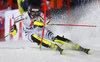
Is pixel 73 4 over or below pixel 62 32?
over

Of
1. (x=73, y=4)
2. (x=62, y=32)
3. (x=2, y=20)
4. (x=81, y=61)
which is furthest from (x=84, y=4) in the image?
(x=81, y=61)

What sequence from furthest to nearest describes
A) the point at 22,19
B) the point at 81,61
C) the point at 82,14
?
the point at 82,14 → the point at 22,19 → the point at 81,61

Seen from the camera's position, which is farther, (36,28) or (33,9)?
(36,28)

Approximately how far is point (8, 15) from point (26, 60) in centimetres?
285

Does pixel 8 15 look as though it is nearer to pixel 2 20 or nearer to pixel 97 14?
pixel 2 20

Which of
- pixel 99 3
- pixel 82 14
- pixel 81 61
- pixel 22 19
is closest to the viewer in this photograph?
pixel 81 61

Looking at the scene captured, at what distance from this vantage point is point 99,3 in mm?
→ 3951

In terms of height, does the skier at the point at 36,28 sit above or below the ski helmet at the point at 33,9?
below

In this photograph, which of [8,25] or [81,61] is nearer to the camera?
[81,61]

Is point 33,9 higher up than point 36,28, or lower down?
higher up

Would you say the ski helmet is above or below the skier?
above

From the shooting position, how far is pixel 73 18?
4.41 m

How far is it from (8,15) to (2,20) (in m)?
0.23

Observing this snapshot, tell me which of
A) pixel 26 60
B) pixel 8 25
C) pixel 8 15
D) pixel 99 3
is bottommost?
pixel 26 60
